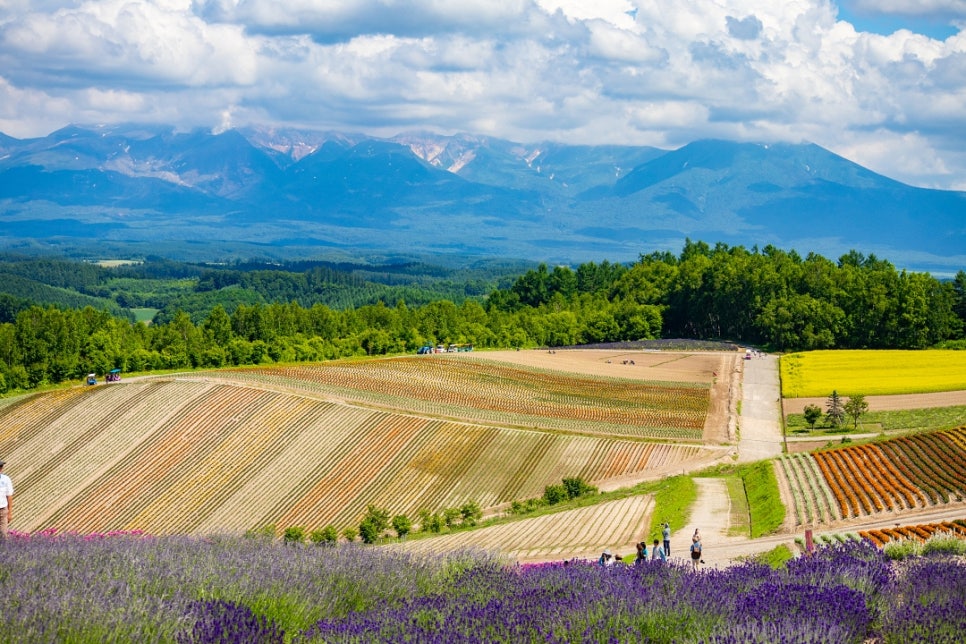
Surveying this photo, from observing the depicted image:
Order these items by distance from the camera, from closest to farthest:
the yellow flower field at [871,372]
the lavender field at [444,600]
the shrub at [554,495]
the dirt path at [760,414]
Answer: the lavender field at [444,600] → the shrub at [554,495] → the dirt path at [760,414] → the yellow flower field at [871,372]

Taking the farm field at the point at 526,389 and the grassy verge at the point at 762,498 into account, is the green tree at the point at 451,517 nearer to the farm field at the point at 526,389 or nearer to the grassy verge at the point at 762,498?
the grassy verge at the point at 762,498

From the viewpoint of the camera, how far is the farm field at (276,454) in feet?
162

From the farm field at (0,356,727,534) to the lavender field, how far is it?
97.9ft

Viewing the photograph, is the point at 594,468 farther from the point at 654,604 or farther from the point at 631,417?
the point at 654,604

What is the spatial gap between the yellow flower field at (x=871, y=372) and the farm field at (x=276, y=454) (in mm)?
12618

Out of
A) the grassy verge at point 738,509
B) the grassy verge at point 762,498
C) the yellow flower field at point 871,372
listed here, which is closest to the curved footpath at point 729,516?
the grassy verge at point 738,509

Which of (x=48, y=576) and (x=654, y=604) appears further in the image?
(x=48, y=576)

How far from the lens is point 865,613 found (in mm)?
13000

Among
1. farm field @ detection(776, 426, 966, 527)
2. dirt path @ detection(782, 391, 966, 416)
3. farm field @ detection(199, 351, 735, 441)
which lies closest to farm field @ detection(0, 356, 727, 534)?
farm field @ detection(199, 351, 735, 441)

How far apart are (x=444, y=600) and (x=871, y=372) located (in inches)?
3032

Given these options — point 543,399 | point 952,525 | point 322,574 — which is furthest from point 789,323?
point 322,574

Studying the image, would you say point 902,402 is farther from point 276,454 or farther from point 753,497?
point 276,454

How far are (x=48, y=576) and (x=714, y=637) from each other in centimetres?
945

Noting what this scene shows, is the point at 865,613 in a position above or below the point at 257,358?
above
